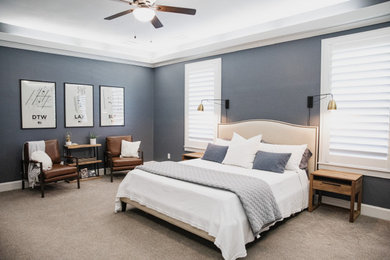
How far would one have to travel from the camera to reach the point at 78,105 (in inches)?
227

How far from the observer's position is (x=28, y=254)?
2.72 m

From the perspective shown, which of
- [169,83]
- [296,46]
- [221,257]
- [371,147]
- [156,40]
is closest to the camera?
[221,257]

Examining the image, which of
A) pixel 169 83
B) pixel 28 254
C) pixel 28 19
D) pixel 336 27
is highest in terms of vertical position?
pixel 28 19

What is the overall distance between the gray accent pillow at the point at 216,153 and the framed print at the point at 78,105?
2922 millimetres

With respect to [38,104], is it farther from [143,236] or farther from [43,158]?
[143,236]

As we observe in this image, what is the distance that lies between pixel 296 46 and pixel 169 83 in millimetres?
3241

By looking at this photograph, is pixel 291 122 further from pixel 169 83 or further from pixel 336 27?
pixel 169 83

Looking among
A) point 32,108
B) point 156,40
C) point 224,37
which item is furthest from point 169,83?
point 32,108

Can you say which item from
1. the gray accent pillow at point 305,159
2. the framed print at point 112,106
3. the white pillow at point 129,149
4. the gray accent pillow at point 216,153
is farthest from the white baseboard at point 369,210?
the framed print at point 112,106

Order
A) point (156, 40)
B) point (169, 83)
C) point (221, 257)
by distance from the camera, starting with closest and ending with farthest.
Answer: point (221, 257)
point (156, 40)
point (169, 83)

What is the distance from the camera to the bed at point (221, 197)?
8.46 feet

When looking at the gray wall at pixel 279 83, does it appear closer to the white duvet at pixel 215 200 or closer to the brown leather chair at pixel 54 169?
the white duvet at pixel 215 200

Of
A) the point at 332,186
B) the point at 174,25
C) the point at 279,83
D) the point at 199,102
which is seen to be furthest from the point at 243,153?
the point at 174,25

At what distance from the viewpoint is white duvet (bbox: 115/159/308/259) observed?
2.55 meters
